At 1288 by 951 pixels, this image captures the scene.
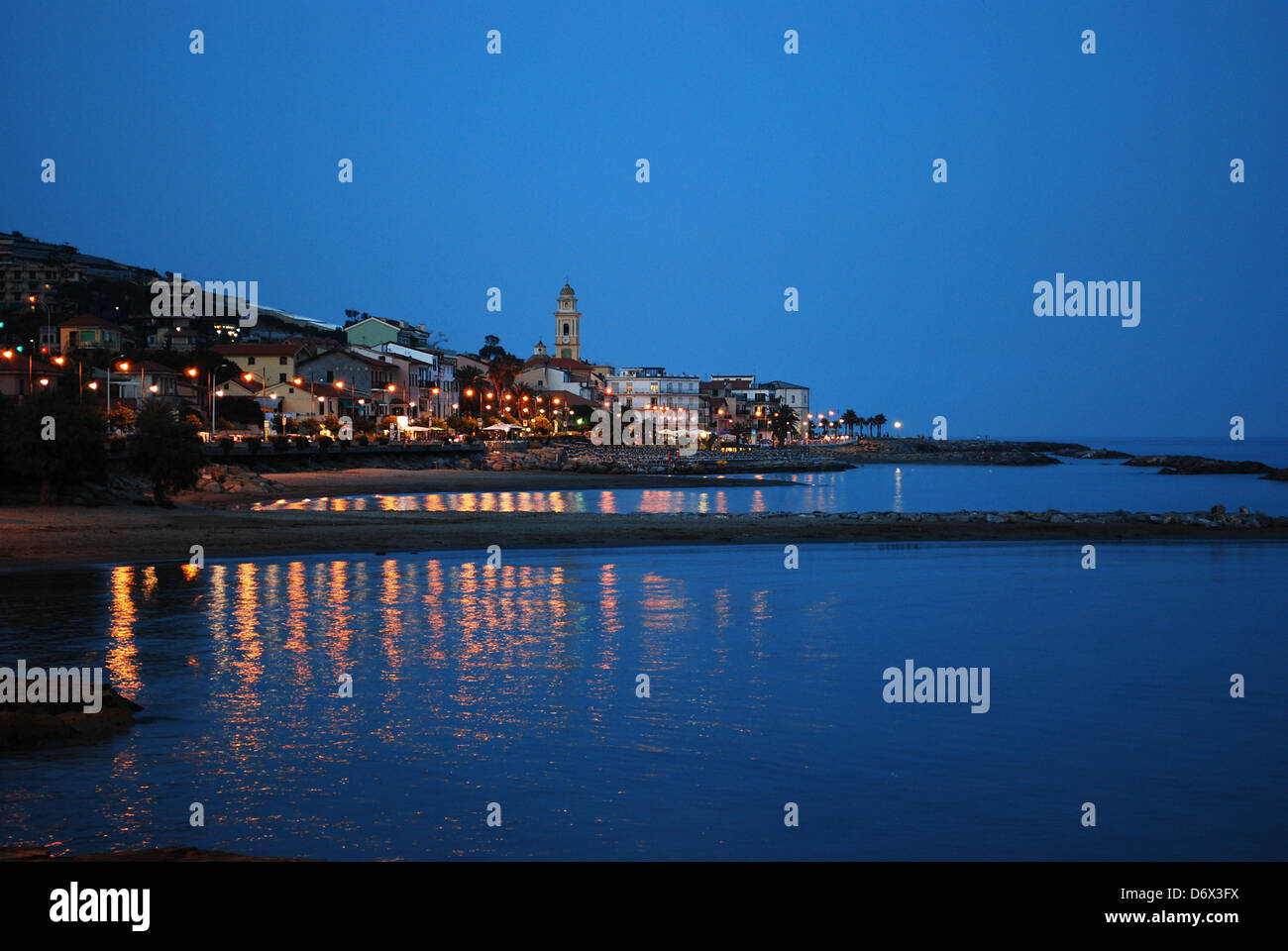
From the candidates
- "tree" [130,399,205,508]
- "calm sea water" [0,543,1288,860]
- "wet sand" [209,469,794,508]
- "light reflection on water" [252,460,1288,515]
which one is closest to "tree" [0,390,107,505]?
"tree" [130,399,205,508]

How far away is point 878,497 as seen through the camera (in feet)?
231

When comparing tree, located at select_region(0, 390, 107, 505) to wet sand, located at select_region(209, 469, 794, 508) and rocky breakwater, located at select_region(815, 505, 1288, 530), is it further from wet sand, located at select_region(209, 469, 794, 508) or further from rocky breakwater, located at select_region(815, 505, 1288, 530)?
rocky breakwater, located at select_region(815, 505, 1288, 530)

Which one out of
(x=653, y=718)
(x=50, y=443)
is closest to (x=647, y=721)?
(x=653, y=718)

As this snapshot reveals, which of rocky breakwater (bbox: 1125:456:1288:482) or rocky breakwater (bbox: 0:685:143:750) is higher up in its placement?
rocky breakwater (bbox: 1125:456:1288:482)

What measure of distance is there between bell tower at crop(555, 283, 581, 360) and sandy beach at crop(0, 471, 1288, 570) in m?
133

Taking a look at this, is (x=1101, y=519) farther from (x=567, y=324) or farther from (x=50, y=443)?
(x=567, y=324)

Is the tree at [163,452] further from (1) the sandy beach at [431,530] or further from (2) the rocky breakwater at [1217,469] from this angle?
(2) the rocky breakwater at [1217,469]

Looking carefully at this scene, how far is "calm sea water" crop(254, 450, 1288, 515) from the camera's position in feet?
177

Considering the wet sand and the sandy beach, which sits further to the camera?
the wet sand

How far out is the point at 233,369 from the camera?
98.6m

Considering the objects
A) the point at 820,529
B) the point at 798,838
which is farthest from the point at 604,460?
the point at 798,838

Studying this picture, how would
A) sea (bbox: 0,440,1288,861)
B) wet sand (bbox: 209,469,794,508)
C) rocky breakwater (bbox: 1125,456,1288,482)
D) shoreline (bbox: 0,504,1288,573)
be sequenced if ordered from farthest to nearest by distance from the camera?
rocky breakwater (bbox: 1125,456,1288,482) → wet sand (bbox: 209,469,794,508) → shoreline (bbox: 0,504,1288,573) → sea (bbox: 0,440,1288,861)

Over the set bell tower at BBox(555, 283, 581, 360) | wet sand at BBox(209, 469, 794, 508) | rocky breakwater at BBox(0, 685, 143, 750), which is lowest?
rocky breakwater at BBox(0, 685, 143, 750)
